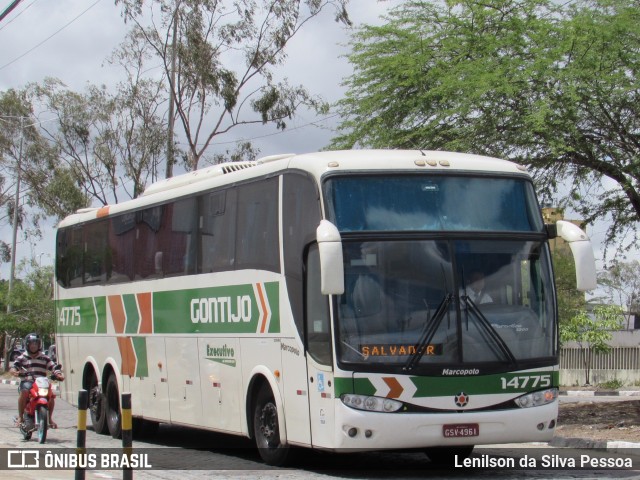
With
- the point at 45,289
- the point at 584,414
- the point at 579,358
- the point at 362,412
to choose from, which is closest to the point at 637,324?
the point at 579,358

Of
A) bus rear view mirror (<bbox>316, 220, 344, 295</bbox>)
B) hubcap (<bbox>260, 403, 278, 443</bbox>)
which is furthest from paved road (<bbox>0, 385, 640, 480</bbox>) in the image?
bus rear view mirror (<bbox>316, 220, 344, 295</bbox>)

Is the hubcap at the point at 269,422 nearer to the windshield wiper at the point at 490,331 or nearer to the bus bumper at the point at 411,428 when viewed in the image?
the bus bumper at the point at 411,428

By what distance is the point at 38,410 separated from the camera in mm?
16109

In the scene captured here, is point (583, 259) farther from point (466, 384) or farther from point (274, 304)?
point (274, 304)

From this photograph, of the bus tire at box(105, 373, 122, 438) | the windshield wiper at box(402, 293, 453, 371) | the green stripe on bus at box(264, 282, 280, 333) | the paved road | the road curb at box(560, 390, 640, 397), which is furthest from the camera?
the road curb at box(560, 390, 640, 397)

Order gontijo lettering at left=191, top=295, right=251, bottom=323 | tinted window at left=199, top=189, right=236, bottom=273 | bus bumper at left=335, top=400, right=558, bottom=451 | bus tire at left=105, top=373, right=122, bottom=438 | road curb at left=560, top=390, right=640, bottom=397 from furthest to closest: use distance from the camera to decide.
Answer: road curb at left=560, top=390, right=640, bottom=397, bus tire at left=105, top=373, right=122, bottom=438, tinted window at left=199, top=189, right=236, bottom=273, gontijo lettering at left=191, top=295, right=251, bottom=323, bus bumper at left=335, top=400, right=558, bottom=451

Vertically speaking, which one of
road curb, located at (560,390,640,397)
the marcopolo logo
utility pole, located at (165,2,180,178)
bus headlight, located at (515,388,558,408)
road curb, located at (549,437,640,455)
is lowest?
road curb, located at (560,390,640,397)

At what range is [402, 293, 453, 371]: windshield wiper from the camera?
11.1 m

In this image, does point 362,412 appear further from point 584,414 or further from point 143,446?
point 584,414

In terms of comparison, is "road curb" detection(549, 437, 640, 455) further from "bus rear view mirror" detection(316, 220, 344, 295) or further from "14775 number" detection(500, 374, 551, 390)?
"bus rear view mirror" detection(316, 220, 344, 295)

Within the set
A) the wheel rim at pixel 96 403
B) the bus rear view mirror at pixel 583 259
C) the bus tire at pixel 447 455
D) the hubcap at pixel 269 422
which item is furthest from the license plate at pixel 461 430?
the wheel rim at pixel 96 403

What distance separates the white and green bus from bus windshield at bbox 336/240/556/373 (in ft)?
0.05

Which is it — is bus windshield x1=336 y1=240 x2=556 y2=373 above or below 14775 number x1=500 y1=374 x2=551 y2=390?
above

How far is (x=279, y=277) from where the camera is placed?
12531 millimetres
